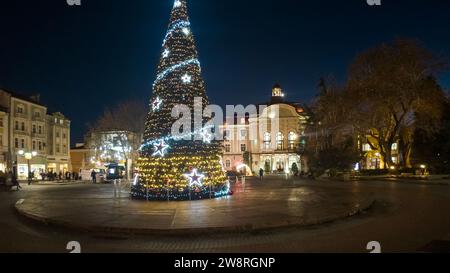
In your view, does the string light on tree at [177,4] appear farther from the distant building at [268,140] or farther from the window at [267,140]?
the window at [267,140]

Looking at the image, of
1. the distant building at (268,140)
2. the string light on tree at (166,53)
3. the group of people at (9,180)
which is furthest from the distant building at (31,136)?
the string light on tree at (166,53)

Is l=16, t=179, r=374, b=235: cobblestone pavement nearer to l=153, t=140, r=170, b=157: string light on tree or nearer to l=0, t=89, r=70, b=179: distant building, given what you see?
l=153, t=140, r=170, b=157: string light on tree

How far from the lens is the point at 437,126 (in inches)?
1769

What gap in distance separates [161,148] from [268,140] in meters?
67.1

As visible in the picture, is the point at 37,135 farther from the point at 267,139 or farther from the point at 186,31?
the point at 186,31

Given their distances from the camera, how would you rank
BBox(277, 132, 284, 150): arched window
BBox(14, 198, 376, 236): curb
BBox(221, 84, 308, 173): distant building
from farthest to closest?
1. BBox(277, 132, 284, 150): arched window
2. BBox(221, 84, 308, 173): distant building
3. BBox(14, 198, 376, 236): curb

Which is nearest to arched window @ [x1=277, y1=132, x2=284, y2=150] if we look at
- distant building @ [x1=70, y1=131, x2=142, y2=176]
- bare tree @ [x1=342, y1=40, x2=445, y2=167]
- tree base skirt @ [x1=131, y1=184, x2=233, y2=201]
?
distant building @ [x1=70, y1=131, x2=142, y2=176]

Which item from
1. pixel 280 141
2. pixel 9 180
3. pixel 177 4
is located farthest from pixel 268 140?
pixel 177 4

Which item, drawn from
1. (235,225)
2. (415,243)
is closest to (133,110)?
(235,225)

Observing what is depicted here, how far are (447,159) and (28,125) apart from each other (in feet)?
182

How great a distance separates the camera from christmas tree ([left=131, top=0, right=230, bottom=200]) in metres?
19.2

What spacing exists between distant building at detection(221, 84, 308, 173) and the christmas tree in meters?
59.7

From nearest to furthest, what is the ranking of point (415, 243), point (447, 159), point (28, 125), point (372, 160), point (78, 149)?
point (415, 243) < point (447, 159) < point (28, 125) < point (372, 160) < point (78, 149)
